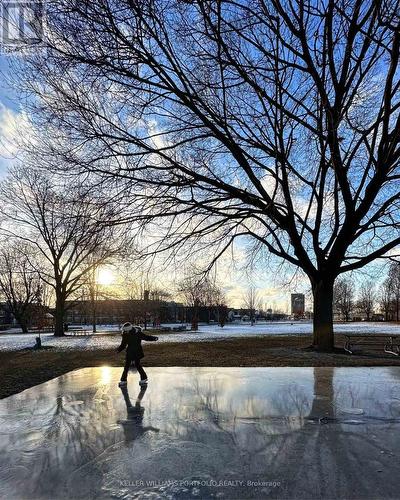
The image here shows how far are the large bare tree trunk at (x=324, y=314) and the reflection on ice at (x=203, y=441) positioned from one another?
903 centimetres

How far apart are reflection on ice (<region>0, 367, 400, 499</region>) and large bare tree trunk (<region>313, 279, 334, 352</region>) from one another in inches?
356

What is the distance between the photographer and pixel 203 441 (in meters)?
5.59

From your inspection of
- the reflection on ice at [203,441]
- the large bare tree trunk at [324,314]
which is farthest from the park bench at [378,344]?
the reflection on ice at [203,441]

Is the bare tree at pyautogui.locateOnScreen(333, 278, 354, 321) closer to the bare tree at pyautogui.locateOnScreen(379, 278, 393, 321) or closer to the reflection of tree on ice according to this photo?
the bare tree at pyautogui.locateOnScreen(379, 278, 393, 321)

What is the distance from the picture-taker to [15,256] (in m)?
53.1

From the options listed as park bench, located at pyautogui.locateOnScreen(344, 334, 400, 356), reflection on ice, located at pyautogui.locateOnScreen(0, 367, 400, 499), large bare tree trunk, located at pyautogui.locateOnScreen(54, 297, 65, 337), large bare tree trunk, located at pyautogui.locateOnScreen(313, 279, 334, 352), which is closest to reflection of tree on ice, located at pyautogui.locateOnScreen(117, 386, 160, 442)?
reflection on ice, located at pyautogui.locateOnScreen(0, 367, 400, 499)

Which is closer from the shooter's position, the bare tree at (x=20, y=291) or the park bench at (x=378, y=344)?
the park bench at (x=378, y=344)

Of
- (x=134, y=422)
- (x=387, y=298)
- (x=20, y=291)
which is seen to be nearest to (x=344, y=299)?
(x=387, y=298)

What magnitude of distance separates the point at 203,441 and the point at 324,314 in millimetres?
14128

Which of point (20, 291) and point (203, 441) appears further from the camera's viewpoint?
point (20, 291)

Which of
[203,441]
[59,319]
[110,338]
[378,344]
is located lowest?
[203,441]

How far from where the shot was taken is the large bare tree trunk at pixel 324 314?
61.2 ft

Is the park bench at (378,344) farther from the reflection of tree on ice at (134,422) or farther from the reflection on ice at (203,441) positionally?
the reflection of tree on ice at (134,422)

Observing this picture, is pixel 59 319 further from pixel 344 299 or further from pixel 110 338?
pixel 344 299
